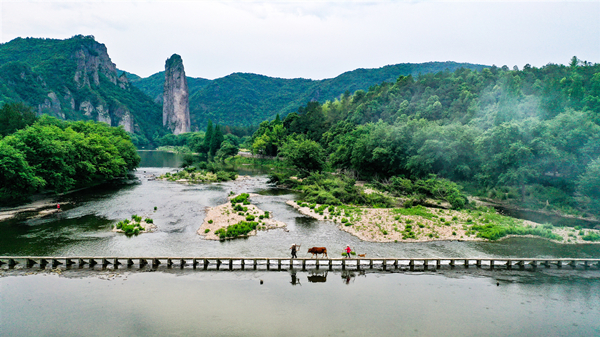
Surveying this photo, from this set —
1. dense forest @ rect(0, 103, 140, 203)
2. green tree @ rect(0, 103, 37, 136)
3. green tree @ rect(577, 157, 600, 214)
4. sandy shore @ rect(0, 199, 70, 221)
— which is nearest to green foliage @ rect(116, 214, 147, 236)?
sandy shore @ rect(0, 199, 70, 221)

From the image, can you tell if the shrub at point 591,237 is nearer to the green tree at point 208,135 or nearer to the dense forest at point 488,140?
the dense forest at point 488,140

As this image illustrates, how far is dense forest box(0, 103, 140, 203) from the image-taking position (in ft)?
115

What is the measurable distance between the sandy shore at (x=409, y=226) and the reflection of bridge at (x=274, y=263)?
5.12m

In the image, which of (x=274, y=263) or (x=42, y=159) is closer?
(x=274, y=263)

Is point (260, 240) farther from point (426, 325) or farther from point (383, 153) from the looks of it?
point (383, 153)

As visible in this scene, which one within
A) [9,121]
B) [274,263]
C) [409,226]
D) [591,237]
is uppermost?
[9,121]

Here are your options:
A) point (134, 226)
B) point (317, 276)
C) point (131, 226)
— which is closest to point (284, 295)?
point (317, 276)

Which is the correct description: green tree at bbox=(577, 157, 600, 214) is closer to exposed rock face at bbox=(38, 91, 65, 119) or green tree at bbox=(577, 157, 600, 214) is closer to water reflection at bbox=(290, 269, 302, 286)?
water reflection at bbox=(290, 269, 302, 286)

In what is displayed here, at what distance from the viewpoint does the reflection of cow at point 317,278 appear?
67.5 ft

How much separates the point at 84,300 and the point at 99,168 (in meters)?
40.1

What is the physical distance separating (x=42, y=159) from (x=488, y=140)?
54.7 meters

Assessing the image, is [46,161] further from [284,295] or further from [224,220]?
[284,295]

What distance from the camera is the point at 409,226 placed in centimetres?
3005

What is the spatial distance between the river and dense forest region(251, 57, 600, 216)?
15382 millimetres
